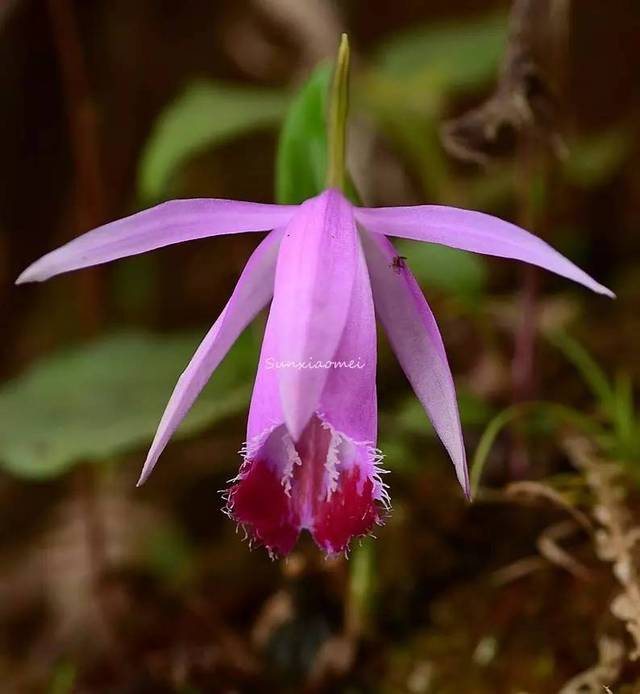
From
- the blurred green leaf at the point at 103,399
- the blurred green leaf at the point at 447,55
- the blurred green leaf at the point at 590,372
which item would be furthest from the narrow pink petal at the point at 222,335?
the blurred green leaf at the point at 447,55

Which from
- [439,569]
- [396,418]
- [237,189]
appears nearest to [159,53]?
[237,189]

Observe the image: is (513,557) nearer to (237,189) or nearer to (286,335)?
(286,335)

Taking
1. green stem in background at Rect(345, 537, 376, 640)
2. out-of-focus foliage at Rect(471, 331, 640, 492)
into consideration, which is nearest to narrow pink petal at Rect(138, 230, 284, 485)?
out-of-focus foliage at Rect(471, 331, 640, 492)

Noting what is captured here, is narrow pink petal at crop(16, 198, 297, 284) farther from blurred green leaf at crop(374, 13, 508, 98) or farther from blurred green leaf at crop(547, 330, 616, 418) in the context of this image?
blurred green leaf at crop(374, 13, 508, 98)

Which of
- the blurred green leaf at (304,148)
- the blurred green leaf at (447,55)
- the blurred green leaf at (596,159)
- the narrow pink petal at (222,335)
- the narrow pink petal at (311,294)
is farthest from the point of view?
the blurred green leaf at (596,159)

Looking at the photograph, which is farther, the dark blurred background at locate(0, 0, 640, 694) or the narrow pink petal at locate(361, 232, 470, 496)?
the dark blurred background at locate(0, 0, 640, 694)

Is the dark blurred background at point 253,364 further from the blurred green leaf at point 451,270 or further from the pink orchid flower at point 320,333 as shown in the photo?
the pink orchid flower at point 320,333

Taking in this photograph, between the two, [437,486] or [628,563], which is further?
[437,486]
